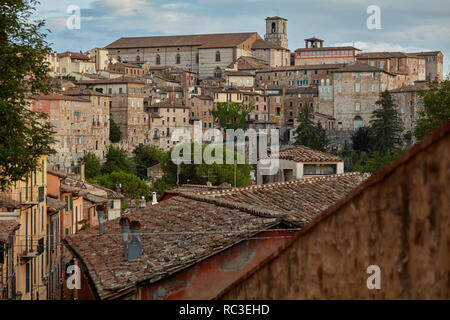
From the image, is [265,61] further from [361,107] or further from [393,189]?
[393,189]

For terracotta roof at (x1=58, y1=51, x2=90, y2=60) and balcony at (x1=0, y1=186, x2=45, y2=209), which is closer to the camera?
balcony at (x1=0, y1=186, x2=45, y2=209)

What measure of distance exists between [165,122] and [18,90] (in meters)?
93.1

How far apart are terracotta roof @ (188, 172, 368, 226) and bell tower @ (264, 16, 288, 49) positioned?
130820 mm

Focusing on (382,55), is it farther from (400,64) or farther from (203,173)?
(203,173)

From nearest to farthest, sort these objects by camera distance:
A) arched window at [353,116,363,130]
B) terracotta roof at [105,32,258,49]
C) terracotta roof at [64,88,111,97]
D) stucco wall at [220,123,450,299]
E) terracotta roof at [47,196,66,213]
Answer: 1. stucco wall at [220,123,450,299]
2. terracotta roof at [47,196,66,213]
3. terracotta roof at [64,88,111,97]
4. arched window at [353,116,363,130]
5. terracotta roof at [105,32,258,49]

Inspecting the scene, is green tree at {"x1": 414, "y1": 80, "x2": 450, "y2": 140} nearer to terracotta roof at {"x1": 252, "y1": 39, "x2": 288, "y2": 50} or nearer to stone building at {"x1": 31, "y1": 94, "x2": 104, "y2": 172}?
stone building at {"x1": 31, "y1": 94, "x2": 104, "y2": 172}

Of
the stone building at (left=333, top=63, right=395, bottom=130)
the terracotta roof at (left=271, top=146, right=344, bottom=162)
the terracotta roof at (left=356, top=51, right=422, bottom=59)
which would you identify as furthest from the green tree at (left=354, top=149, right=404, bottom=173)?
the terracotta roof at (left=356, top=51, right=422, bottom=59)

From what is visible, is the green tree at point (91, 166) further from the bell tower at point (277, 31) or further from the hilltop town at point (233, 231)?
the bell tower at point (277, 31)

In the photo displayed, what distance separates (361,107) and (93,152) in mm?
36897

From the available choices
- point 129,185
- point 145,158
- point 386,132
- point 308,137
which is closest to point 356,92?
point 308,137

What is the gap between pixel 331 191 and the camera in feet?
51.7

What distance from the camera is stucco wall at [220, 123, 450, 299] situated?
11.7 ft

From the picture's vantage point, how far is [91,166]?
84.3m

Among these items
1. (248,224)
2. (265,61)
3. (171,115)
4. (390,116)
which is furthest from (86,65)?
(248,224)
